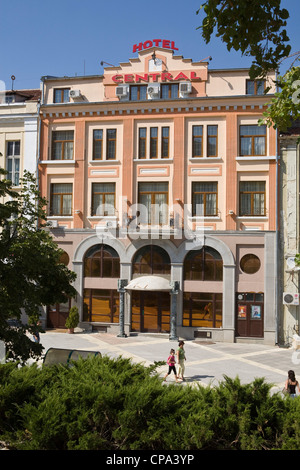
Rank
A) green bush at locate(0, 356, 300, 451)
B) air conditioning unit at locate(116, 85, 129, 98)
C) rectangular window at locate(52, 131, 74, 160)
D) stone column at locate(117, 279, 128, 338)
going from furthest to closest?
rectangular window at locate(52, 131, 74, 160) < air conditioning unit at locate(116, 85, 129, 98) < stone column at locate(117, 279, 128, 338) < green bush at locate(0, 356, 300, 451)

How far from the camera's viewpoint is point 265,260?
25.4 m

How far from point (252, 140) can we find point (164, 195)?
20.3 feet

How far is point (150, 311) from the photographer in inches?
1060

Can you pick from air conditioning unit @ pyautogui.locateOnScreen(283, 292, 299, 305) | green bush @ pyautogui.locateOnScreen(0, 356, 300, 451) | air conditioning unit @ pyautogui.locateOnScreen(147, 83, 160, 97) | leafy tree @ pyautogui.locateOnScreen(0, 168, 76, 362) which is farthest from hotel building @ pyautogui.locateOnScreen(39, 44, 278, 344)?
green bush @ pyautogui.locateOnScreen(0, 356, 300, 451)

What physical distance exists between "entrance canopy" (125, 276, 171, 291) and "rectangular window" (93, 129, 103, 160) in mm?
8260

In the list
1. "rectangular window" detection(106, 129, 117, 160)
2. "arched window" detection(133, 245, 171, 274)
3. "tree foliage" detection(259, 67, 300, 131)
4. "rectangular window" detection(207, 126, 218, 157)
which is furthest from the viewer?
"rectangular window" detection(106, 129, 117, 160)

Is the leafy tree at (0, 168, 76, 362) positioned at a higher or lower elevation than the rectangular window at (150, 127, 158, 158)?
lower

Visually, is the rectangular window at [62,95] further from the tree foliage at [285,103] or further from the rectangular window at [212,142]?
the tree foliage at [285,103]

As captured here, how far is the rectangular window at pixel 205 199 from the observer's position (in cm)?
2638

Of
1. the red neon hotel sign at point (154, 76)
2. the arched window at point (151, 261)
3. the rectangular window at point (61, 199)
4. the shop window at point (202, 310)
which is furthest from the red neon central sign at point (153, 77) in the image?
the shop window at point (202, 310)

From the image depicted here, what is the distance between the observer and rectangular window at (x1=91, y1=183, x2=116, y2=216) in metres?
27.5

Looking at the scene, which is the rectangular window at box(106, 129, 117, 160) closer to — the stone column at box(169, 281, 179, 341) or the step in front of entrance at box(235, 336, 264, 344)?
the stone column at box(169, 281, 179, 341)
